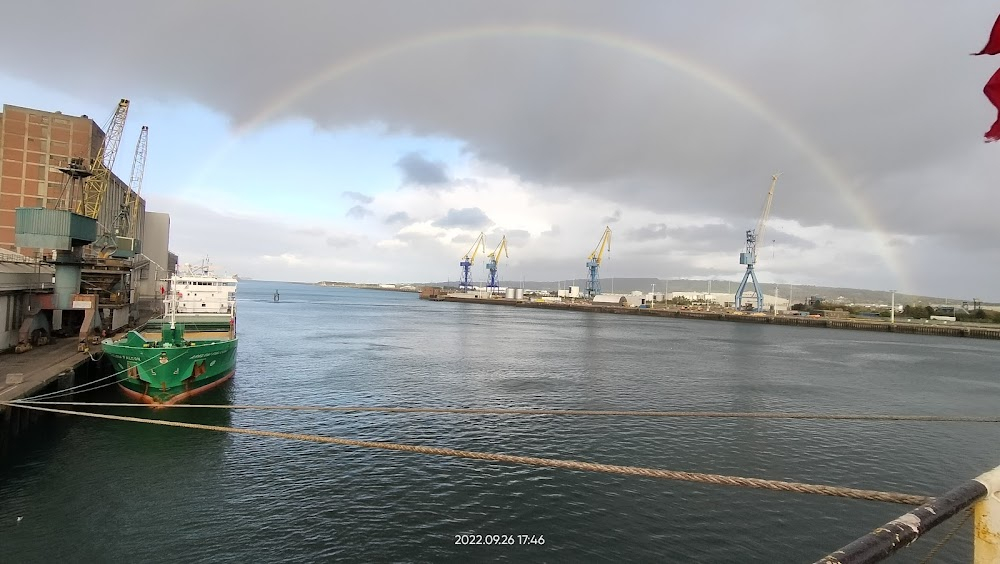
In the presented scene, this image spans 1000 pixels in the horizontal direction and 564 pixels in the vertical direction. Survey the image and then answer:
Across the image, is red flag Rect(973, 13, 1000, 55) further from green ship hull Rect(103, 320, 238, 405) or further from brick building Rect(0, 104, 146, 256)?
brick building Rect(0, 104, 146, 256)

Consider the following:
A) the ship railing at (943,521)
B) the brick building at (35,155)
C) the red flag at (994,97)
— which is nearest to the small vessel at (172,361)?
the ship railing at (943,521)

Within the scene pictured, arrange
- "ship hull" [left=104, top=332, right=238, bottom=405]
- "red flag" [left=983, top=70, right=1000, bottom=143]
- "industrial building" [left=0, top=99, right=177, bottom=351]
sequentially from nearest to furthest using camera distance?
1. "red flag" [left=983, top=70, right=1000, bottom=143]
2. "ship hull" [left=104, top=332, right=238, bottom=405]
3. "industrial building" [left=0, top=99, right=177, bottom=351]

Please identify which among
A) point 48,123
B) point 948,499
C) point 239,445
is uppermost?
point 48,123

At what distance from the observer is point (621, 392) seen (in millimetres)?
35312

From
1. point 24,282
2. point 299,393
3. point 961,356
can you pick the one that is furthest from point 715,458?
point 961,356

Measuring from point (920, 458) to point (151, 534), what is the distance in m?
31.5

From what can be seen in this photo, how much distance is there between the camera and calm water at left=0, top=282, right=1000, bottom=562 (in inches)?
554

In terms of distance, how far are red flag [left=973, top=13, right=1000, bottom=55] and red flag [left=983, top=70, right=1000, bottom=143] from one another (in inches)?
14.0

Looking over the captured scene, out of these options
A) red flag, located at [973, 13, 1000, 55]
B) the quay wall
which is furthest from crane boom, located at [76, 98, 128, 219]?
the quay wall

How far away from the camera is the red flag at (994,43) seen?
4.89m

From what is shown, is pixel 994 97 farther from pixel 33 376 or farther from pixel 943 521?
pixel 33 376

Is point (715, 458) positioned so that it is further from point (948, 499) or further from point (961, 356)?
point (961, 356)

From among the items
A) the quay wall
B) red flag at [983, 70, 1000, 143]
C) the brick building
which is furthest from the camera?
the quay wall

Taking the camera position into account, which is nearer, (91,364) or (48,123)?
(91,364)
